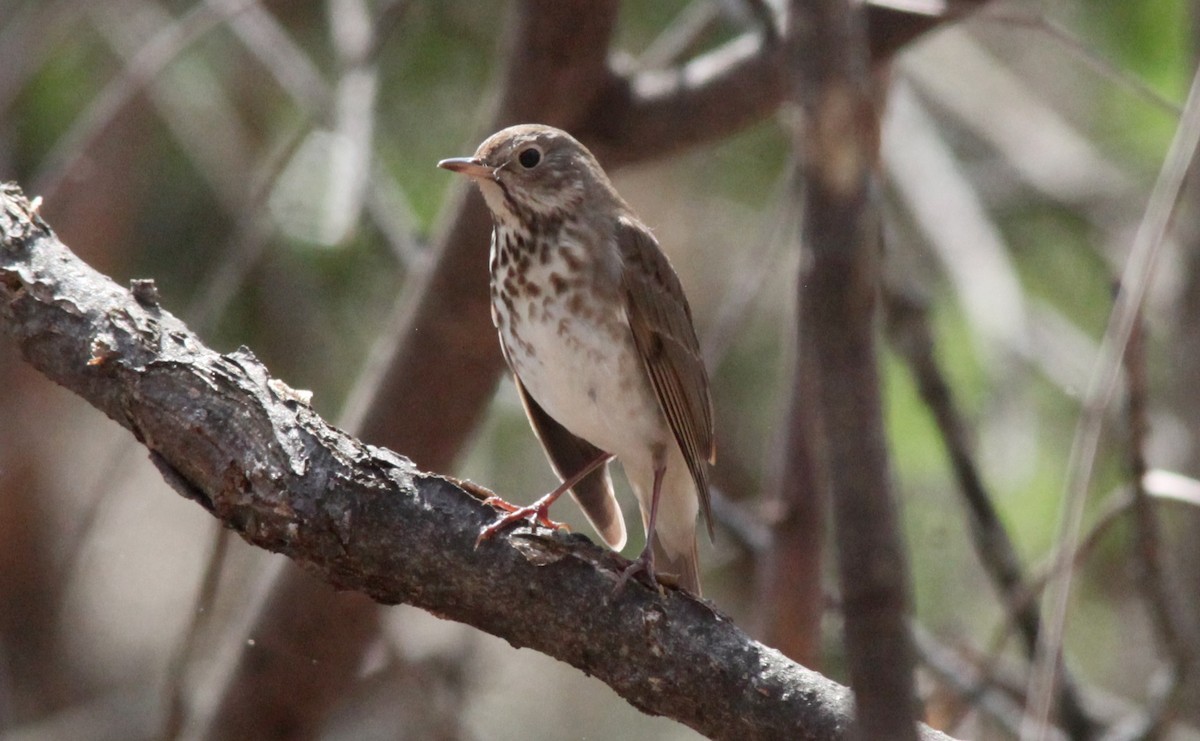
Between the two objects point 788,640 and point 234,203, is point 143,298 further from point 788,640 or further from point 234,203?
point 234,203

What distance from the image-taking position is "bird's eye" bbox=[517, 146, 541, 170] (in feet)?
11.9

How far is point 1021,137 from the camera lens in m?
6.55

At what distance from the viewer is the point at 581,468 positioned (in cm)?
397

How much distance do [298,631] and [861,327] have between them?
3.55m

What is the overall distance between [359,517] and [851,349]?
1.54 meters

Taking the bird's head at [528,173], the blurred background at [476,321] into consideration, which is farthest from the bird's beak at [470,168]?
the blurred background at [476,321]

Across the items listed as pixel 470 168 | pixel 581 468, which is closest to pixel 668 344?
pixel 581 468

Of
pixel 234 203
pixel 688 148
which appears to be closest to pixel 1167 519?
pixel 688 148

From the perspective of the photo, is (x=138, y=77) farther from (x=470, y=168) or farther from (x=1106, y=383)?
(x=1106, y=383)

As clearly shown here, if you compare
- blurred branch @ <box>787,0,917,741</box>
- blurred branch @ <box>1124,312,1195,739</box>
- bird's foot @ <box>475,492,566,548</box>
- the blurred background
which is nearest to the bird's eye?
the blurred background

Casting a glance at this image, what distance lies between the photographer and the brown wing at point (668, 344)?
3.60 m

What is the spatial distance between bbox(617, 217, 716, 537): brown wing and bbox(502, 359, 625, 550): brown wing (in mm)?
292

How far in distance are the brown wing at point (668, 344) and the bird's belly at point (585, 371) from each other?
0.15 feet

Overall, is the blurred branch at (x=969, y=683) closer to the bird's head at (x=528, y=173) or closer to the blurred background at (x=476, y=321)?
the blurred background at (x=476, y=321)
